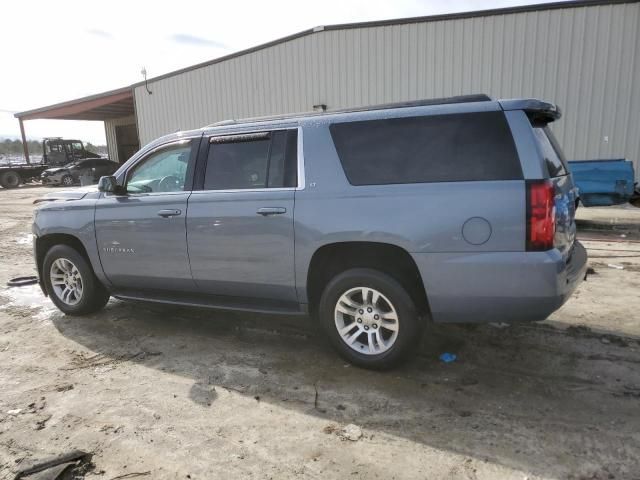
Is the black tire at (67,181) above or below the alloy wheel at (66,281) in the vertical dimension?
above

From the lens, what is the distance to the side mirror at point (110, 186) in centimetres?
457

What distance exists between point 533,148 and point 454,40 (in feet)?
34.8

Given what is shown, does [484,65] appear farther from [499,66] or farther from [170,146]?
[170,146]

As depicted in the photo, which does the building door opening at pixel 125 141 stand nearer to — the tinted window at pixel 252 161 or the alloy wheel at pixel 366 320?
the tinted window at pixel 252 161

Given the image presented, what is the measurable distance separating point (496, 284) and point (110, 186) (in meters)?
3.63

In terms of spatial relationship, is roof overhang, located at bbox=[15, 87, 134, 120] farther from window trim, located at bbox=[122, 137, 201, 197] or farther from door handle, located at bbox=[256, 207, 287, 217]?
door handle, located at bbox=[256, 207, 287, 217]

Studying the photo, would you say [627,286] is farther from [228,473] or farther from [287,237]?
[228,473]

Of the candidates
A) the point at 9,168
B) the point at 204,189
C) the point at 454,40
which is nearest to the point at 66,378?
the point at 204,189

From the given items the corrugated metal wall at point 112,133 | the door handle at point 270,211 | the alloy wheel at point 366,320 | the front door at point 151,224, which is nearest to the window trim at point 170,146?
the front door at point 151,224

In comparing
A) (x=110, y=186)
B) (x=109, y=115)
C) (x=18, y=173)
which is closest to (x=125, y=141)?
(x=109, y=115)

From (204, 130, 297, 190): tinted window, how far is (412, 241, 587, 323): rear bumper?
4.25 ft

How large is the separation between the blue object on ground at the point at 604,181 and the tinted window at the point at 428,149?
8.02 meters

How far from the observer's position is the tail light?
9.59 ft

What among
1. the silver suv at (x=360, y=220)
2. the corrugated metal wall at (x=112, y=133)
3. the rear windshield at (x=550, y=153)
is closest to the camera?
the silver suv at (x=360, y=220)
